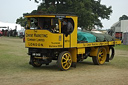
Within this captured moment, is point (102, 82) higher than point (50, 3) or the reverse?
the reverse

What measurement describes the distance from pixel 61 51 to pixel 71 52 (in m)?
0.67

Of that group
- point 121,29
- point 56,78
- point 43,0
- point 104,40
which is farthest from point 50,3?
point 56,78

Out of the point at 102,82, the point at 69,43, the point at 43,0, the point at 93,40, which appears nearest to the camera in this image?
the point at 102,82

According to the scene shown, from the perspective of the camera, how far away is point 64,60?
12.1 metres

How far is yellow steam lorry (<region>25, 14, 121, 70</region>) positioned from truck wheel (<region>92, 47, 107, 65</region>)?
1507 millimetres

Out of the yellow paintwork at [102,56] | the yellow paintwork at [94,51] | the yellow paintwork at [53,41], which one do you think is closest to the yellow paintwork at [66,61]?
the yellow paintwork at [53,41]

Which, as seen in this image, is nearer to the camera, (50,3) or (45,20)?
(45,20)

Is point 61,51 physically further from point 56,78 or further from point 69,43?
point 56,78

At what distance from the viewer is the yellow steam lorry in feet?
37.9

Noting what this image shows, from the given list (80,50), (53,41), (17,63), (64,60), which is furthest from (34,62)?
(80,50)

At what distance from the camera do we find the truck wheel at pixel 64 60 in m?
11.7

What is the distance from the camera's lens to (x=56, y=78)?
9.98 meters

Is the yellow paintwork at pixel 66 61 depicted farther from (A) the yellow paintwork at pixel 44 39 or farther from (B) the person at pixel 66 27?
(B) the person at pixel 66 27

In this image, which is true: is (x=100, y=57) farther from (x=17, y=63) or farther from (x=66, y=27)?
(x=17, y=63)
